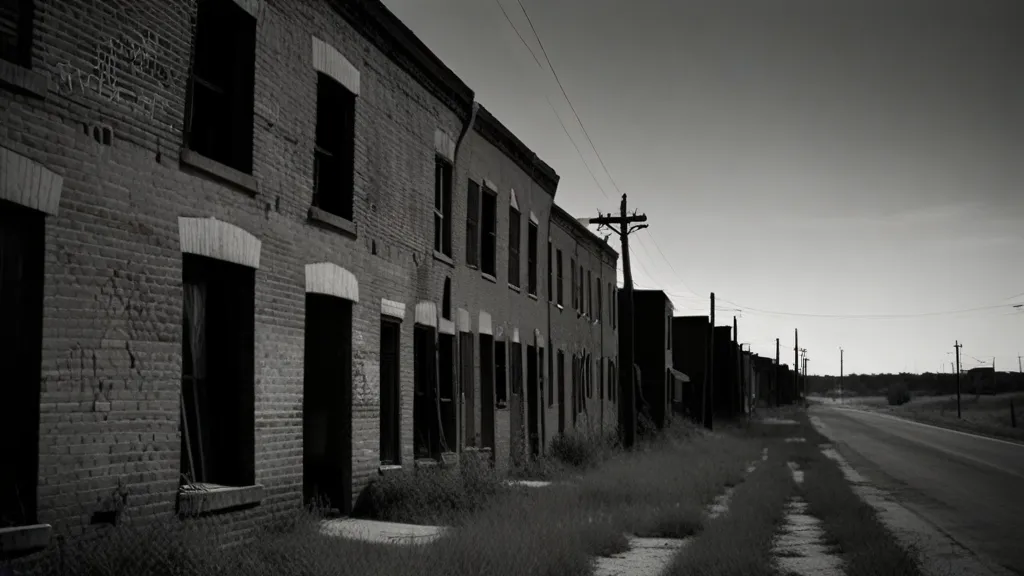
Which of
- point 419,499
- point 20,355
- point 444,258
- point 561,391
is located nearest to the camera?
point 20,355

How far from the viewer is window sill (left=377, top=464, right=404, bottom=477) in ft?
42.0

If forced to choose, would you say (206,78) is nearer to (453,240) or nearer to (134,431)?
(134,431)

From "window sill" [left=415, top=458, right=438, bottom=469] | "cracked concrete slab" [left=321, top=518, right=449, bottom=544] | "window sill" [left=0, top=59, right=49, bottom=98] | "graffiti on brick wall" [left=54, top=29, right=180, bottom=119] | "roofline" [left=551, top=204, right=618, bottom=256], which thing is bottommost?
"cracked concrete slab" [left=321, top=518, right=449, bottom=544]

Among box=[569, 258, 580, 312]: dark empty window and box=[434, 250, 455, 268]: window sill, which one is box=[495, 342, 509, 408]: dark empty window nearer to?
box=[434, 250, 455, 268]: window sill

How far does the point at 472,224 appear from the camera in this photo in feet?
58.4

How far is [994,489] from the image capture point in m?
19.2

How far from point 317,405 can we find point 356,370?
658mm

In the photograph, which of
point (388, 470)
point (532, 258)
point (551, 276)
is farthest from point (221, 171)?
point (551, 276)

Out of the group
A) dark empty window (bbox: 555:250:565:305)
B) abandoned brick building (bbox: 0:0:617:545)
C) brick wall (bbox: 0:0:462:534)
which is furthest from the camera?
dark empty window (bbox: 555:250:565:305)

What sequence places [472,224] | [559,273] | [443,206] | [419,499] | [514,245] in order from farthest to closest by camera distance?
[559,273] → [514,245] → [472,224] → [443,206] → [419,499]

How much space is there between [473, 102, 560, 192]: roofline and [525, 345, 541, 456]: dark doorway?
4.29m

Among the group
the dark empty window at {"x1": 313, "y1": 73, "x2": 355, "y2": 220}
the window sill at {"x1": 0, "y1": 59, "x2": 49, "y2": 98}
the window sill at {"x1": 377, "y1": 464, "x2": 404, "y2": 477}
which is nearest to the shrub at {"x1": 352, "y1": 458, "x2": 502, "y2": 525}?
the window sill at {"x1": 377, "y1": 464, "x2": 404, "y2": 477}

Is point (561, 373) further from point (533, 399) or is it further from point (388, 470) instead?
point (388, 470)

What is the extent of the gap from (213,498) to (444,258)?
7679mm
